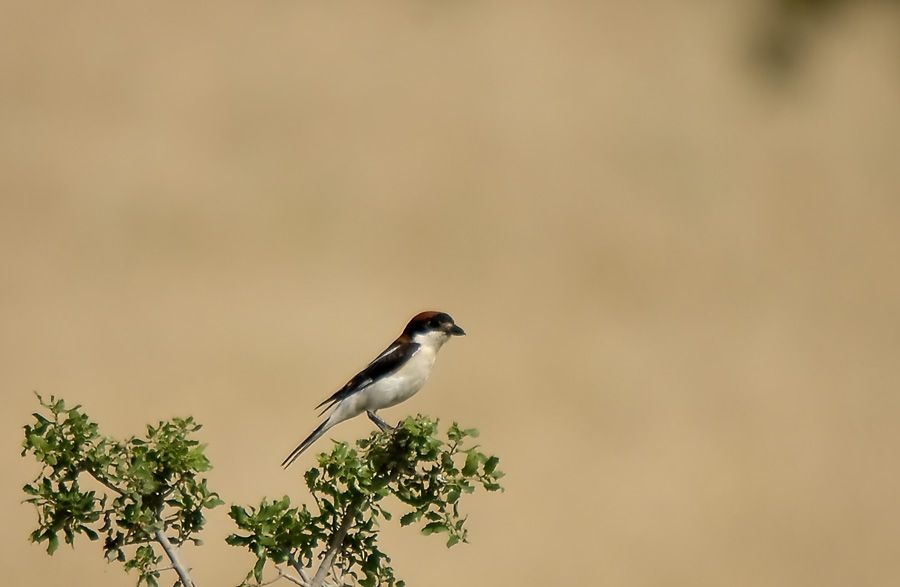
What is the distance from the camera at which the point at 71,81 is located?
82.2ft

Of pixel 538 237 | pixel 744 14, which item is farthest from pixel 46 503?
pixel 744 14

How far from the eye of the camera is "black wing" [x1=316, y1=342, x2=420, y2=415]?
5762 millimetres

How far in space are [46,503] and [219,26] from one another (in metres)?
24.0

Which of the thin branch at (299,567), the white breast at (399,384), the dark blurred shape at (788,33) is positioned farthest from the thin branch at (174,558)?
the dark blurred shape at (788,33)

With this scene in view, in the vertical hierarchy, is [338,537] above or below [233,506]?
below

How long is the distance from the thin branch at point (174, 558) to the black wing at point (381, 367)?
1.94 metres

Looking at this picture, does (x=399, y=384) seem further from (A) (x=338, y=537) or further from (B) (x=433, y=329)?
(A) (x=338, y=537)

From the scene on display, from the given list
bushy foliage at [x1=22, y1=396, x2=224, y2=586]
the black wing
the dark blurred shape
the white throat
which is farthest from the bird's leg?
the dark blurred shape

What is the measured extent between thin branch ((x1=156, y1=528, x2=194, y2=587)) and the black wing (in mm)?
1936

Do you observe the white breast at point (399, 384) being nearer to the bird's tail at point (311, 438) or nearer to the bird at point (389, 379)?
the bird at point (389, 379)

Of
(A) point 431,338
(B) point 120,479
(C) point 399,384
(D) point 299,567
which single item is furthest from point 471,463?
(A) point 431,338

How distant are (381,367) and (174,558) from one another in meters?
2.14

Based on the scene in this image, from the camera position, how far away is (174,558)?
3736 millimetres

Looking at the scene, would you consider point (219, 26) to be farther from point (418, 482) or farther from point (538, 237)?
point (418, 482)
